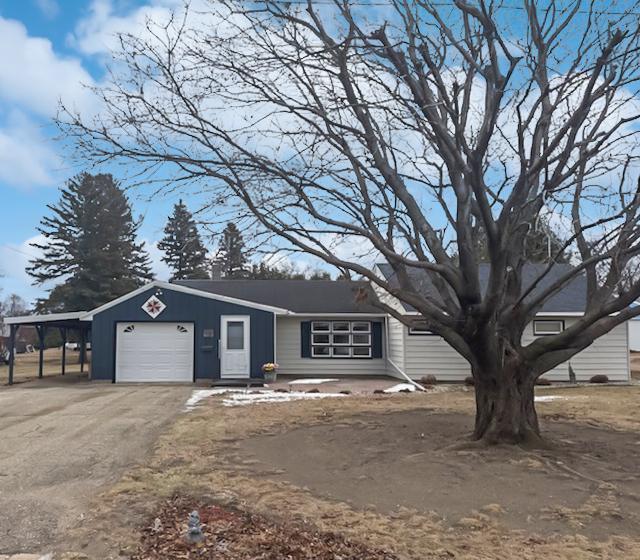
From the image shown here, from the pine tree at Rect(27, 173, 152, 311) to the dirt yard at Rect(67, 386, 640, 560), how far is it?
33336mm

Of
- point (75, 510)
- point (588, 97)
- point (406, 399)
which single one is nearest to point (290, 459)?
point (75, 510)

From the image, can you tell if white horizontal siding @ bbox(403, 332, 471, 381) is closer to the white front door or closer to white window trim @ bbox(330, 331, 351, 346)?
white window trim @ bbox(330, 331, 351, 346)

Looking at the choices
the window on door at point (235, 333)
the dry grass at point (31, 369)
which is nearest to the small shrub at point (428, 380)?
the window on door at point (235, 333)

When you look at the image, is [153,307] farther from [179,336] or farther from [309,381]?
[309,381]

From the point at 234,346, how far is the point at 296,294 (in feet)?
15.2

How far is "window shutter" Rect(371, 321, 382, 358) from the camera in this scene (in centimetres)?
2158

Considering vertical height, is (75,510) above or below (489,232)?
below

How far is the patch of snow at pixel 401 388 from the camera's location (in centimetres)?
1662

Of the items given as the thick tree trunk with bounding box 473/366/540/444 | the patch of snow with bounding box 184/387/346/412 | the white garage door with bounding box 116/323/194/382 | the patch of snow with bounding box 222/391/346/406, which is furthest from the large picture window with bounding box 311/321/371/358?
the thick tree trunk with bounding box 473/366/540/444

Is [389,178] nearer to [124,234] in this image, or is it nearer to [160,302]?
[160,302]

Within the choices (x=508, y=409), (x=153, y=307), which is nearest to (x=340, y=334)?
(x=153, y=307)

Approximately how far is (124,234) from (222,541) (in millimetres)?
42522

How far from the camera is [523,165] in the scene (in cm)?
734

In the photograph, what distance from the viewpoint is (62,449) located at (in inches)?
319
